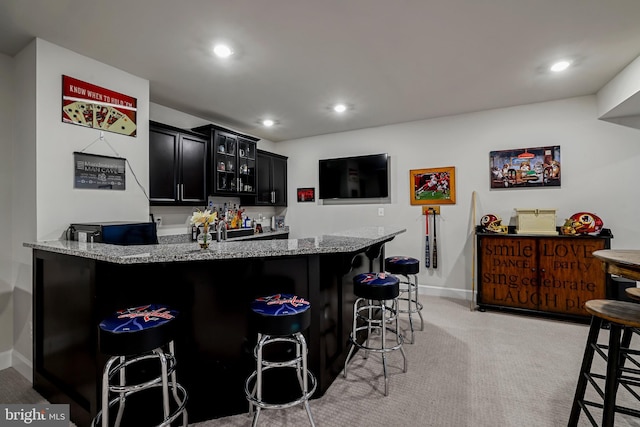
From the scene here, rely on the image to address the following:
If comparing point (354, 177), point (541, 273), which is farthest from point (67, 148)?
point (541, 273)

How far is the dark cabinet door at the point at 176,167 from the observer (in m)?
3.15

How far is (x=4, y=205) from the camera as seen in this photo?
2.41 m

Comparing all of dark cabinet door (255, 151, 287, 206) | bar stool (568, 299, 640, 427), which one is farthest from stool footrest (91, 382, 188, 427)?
dark cabinet door (255, 151, 287, 206)

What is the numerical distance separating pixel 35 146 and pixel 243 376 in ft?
7.60

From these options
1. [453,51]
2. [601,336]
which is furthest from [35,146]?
[601,336]

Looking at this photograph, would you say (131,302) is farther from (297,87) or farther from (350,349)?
(297,87)

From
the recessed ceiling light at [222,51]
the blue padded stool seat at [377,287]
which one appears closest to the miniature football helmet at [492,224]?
the blue padded stool seat at [377,287]

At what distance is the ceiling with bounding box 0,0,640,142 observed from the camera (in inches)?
76.9

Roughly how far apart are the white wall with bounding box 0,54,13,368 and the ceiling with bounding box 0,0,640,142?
266 millimetres

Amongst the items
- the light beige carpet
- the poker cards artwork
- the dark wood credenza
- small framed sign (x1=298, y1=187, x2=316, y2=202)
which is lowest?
the light beige carpet

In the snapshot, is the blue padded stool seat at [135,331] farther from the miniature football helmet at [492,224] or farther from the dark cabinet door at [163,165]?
the miniature football helmet at [492,224]

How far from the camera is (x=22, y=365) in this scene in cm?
234

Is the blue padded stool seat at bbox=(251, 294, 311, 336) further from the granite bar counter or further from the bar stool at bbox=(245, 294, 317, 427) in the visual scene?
the granite bar counter

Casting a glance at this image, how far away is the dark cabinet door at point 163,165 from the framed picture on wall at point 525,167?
13.4 feet
